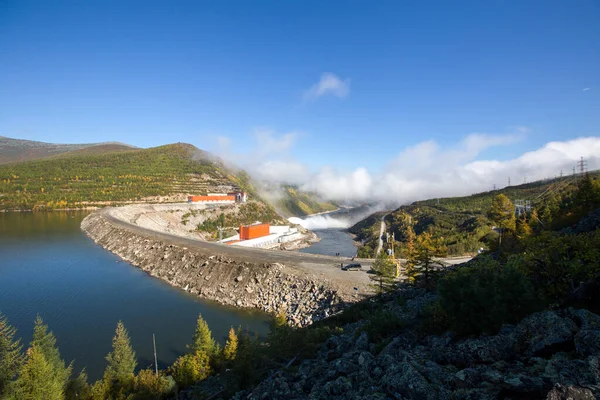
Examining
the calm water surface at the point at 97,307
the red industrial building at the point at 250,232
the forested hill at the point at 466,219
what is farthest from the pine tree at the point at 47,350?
the red industrial building at the point at 250,232

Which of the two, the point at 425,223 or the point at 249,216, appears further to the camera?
the point at 249,216

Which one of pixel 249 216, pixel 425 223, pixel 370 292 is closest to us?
pixel 370 292

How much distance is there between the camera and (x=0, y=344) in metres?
13.4

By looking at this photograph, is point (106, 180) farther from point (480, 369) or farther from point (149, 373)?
point (480, 369)

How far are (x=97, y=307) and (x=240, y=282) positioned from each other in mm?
13481

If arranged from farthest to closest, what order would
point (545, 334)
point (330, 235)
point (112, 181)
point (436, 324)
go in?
point (112, 181)
point (330, 235)
point (436, 324)
point (545, 334)

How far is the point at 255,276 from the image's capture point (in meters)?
33.2

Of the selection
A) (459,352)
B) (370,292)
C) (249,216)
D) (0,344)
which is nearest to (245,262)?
(370,292)

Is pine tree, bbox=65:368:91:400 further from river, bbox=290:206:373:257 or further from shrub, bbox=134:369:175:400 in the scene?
river, bbox=290:206:373:257

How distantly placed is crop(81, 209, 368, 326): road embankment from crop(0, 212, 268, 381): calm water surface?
169 cm

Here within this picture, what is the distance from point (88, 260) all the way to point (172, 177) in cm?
8775

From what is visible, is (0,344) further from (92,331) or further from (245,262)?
(245,262)

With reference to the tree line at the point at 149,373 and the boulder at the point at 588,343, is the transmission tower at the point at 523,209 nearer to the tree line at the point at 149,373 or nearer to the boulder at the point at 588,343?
the tree line at the point at 149,373

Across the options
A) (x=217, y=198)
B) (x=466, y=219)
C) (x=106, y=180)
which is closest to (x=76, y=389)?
(x=466, y=219)
